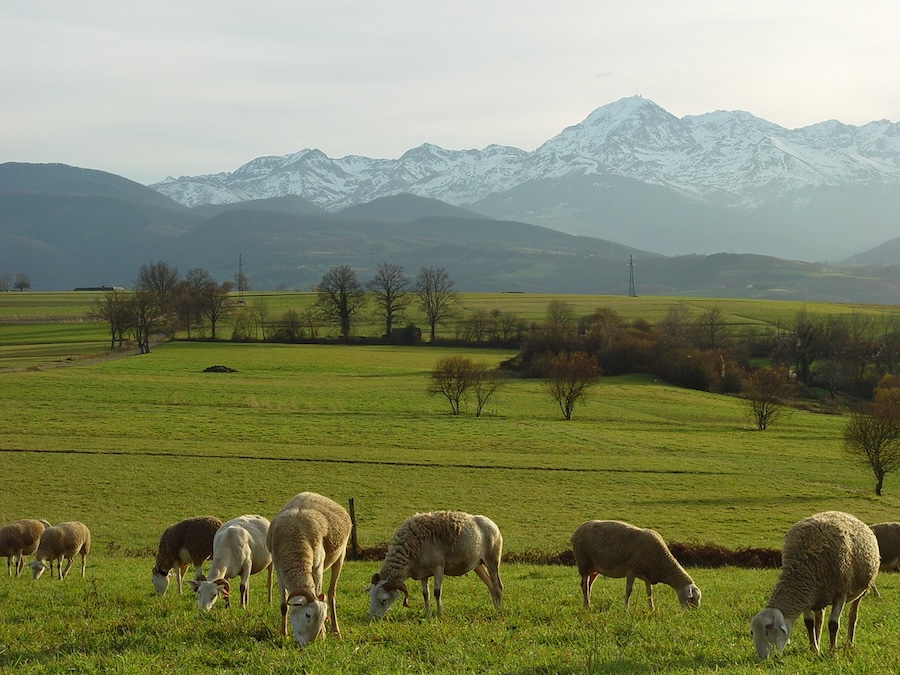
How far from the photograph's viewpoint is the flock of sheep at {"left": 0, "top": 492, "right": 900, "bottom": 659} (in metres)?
11.9

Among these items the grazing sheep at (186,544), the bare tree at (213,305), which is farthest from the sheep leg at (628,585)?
the bare tree at (213,305)

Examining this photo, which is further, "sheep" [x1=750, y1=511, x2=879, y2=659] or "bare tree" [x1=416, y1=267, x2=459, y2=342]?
"bare tree" [x1=416, y1=267, x2=459, y2=342]

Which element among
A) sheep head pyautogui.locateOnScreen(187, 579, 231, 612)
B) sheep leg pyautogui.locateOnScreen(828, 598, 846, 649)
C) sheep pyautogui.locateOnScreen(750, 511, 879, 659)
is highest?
sheep pyautogui.locateOnScreen(750, 511, 879, 659)

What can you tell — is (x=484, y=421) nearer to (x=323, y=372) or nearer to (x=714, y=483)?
(x=714, y=483)

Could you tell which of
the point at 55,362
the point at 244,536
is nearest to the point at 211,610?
the point at 244,536

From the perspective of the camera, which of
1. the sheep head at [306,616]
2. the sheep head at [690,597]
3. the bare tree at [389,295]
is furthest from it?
the bare tree at [389,295]

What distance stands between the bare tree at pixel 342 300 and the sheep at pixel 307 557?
112717 mm

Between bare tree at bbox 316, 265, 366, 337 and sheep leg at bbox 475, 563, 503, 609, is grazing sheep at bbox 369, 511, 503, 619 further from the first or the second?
bare tree at bbox 316, 265, 366, 337

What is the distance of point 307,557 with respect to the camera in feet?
42.9

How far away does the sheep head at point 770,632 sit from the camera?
11.2 metres

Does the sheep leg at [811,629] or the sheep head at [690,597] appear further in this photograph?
the sheep head at [690,597]

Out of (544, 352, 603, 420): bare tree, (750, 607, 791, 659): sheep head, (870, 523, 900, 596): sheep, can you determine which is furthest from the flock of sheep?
(544, 352, 603, 420): bare tree

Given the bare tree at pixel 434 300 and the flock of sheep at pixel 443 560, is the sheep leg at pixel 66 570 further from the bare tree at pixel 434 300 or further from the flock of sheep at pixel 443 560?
the bare tree at pixel 434 300

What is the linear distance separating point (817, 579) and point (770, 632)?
4.68 ft
